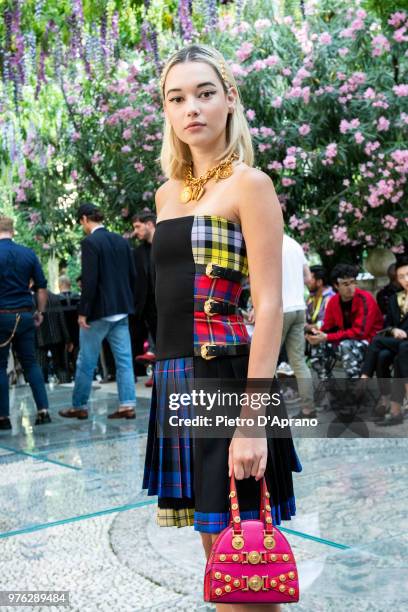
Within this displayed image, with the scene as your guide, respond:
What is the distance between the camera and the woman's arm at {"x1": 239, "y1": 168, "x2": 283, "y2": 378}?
178 cm

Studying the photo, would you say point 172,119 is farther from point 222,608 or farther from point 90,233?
point 90,233

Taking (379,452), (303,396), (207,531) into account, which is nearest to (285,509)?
(207,531)

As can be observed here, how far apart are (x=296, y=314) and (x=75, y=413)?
89.0 inches

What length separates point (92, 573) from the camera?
10.4 feet

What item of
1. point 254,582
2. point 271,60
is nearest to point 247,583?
point 254,582

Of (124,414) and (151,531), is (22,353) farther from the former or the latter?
(151,531)

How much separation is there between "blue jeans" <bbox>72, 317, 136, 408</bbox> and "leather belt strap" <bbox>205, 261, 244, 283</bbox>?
5.01 meters

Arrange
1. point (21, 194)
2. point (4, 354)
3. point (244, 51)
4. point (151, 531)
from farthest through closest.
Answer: point (21, 194) → point (244, 51) → point (4, 354) → point (151, 531)

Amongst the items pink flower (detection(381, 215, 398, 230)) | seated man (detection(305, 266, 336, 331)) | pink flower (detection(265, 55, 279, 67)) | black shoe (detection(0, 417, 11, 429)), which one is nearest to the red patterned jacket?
seated man (detection(305, 266, 336, 331))

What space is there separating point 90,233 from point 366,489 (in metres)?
3.66

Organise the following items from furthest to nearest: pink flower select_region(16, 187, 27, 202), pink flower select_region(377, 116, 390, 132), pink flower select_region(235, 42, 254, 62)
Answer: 1. pink flower select_region(16, 187, 27, 202)
2. pink flower select_region(235, 42, 254, 62)
3. pink flower select_region(377, 116, 390, 132)

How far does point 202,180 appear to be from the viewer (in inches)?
77.8

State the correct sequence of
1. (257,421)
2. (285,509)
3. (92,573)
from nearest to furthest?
1. (257,421)
2. (285,509)
3. (92,573)

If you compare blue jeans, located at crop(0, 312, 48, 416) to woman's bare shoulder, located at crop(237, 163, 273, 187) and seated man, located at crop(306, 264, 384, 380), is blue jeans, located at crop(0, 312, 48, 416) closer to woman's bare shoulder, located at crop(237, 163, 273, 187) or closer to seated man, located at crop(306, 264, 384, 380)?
seated man, located at crop(306, 264, 384, 380)
